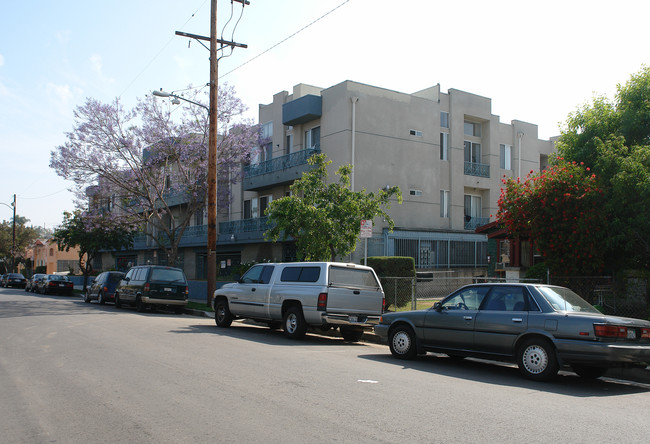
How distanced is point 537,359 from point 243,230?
23.5 m

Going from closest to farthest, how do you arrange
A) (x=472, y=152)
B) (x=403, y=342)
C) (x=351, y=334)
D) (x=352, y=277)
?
(x=403, y=342), (x=352, y=277), (x=351, y=334), (x=472, y=152)

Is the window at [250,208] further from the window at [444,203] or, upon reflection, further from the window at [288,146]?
the window at [444,203]

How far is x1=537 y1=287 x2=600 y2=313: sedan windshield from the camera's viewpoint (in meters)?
9.37

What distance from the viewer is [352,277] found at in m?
14.2

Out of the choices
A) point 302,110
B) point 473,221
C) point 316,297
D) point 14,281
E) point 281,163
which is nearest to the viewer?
point 316,297

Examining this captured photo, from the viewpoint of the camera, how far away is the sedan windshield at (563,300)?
30.7 ft

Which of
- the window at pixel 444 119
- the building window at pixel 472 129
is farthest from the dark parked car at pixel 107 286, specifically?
the building window at pixel 472 129

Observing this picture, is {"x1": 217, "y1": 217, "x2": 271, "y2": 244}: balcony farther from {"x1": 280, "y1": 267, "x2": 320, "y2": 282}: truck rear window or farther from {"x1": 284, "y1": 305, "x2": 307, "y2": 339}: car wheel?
{"x1": 284, "y1": 305, "x2": 307, "y2": 339}: car wheel

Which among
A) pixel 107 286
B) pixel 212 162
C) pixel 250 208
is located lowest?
pixel 107 286

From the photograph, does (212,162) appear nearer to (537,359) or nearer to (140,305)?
(140,305)

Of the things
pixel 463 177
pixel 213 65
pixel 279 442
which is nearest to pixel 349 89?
pixel 213 65

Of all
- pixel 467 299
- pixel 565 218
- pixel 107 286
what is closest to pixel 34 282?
pixel 107 286

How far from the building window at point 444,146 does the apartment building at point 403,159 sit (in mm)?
51

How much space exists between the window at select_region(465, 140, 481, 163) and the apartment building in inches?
2.1
